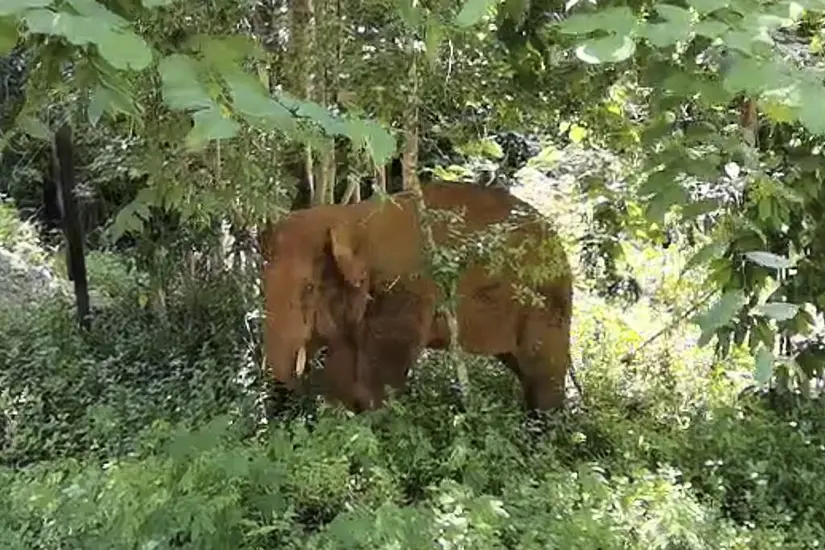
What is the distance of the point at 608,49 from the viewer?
1.04m

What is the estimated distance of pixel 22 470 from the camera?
303 centimetres

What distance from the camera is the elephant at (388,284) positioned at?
3.09 m

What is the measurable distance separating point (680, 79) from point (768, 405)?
6.74 feet

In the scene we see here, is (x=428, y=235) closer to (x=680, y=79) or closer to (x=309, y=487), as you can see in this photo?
(x=309, y=487)

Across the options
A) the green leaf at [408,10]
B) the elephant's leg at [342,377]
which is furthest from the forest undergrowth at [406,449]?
the green leaf at [408,10]

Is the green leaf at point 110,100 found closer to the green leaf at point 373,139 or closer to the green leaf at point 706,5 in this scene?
the green leaf at point 373,139

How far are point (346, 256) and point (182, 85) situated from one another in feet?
7.03

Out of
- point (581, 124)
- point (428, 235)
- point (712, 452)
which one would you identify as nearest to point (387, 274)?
point (428, 235)

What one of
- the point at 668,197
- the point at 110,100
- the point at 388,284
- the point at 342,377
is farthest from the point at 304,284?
the point at 110,100

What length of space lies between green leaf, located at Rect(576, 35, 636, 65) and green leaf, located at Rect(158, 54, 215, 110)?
1.22 ft

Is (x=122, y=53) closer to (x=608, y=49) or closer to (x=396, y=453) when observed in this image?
(x=608, y=49)

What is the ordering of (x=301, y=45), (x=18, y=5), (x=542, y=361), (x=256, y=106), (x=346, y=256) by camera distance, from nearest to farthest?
(x=18, y=5) < (x=256, y=106) < (x=301, y=45) < (x=346, y=256) < (x=542, y=361)

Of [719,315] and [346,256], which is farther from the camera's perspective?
[346,256]

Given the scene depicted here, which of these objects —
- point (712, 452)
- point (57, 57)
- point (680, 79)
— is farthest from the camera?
point (712, 452)
